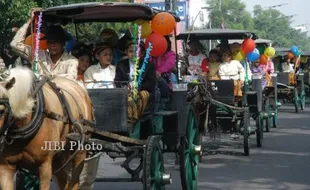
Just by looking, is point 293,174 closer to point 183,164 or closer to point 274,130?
point 183,164

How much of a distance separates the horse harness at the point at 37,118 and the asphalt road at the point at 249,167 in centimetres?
333

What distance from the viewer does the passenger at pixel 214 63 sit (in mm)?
13562

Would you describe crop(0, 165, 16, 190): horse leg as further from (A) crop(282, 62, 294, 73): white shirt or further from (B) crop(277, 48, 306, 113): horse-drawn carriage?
(A) crop(282, 62, 294, 73): white shirt

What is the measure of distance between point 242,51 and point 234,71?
0.60m

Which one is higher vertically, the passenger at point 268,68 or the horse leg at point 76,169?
the passenger at point 268,68

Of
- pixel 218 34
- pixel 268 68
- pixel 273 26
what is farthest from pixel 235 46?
pixel 273 26

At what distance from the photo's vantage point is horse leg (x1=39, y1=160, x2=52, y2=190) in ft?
19.7

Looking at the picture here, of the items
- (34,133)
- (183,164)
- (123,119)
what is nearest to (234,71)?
(183,164)

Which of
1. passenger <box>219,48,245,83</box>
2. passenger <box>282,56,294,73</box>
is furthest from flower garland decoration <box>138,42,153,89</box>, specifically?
passenger <box>282,56,294,73</box>

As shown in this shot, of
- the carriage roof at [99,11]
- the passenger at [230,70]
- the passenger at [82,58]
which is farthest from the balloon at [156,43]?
the passenger at [230,70]

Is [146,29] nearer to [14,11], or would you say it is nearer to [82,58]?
[82,58]

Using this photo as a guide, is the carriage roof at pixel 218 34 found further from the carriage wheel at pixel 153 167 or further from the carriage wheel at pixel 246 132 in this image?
the carriage wheel at pixel 153 167

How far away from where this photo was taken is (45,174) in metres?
6.05

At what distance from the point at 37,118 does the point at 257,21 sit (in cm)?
15089
